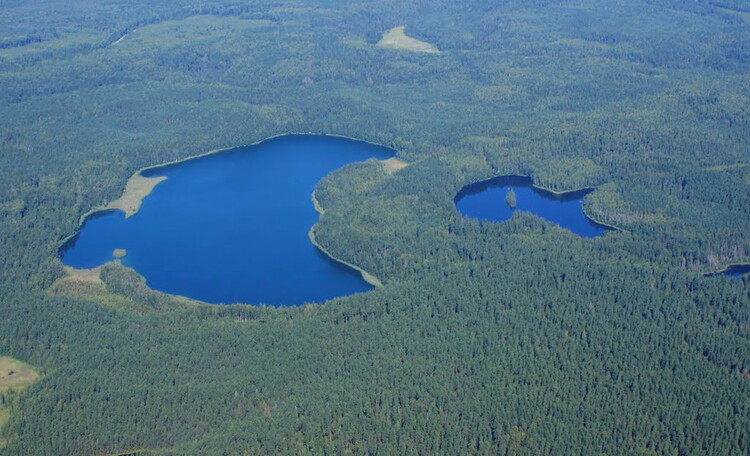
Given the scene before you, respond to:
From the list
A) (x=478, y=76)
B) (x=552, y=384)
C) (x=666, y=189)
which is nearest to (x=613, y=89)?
(x=478, y=76)

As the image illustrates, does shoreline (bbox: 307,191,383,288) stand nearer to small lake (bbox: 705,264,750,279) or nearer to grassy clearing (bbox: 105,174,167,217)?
grassy clearing (bbox: 105,174,167,217)

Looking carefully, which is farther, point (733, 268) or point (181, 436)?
point (733, 268)

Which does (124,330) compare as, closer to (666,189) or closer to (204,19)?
(666,189)

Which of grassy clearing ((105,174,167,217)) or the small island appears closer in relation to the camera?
the small island

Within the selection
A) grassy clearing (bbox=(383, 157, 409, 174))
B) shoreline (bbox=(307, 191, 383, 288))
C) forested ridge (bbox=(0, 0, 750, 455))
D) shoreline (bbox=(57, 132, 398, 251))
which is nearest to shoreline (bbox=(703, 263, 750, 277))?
forested ridge (bbox=(0, 0, 750, 455))

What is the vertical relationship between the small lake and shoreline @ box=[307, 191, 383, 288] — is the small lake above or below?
above

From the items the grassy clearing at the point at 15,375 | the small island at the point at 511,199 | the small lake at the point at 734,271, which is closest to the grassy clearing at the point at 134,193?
the grassy clearing at the point at 15,375

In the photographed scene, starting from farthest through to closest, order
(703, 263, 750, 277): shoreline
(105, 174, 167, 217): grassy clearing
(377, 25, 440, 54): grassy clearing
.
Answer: (377, 25, 440, 54): grassy clearing
(105, 174, 167, 217): grassy clearing
(703, 263, 750, 277): shoreline
